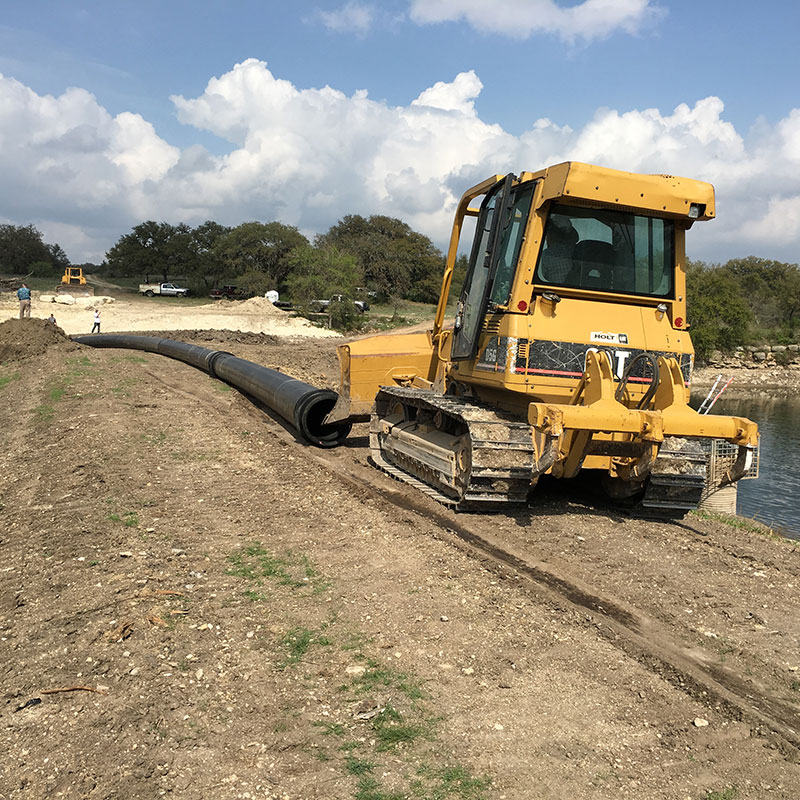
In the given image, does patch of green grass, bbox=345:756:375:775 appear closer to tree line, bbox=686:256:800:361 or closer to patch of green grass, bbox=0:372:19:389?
patch of green grass, bbox=0:372:19:389

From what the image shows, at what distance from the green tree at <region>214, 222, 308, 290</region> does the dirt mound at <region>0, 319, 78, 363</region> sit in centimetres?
4100

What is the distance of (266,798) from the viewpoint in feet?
10.0

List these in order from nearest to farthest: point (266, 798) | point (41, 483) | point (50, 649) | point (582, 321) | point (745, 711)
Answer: point (266, 798)
point (745, 711)
point (50, 649)
point (582, 321)
point (41, 483)

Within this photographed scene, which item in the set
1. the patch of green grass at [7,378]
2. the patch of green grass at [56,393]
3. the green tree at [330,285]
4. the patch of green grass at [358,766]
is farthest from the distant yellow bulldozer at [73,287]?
the patch of green grass at [358,766]

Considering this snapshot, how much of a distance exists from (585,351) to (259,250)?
2337 inches

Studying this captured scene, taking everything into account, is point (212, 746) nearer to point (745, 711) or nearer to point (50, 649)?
point (50, 649)

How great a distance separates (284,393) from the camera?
39.0ft

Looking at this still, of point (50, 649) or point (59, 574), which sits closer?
point (50, 649)

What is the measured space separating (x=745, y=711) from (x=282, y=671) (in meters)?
2.52

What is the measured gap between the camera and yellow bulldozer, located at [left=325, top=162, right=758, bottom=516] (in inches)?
264

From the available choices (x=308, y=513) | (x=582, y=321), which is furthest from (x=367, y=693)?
(x=582, y=321)

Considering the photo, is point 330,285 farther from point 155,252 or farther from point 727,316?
point 155,252

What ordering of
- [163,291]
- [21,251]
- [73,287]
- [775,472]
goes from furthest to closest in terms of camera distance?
[21,251] → [163,291] → [73,287] → [775,472]

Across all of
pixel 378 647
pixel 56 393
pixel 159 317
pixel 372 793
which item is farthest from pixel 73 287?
pixel 372 793
